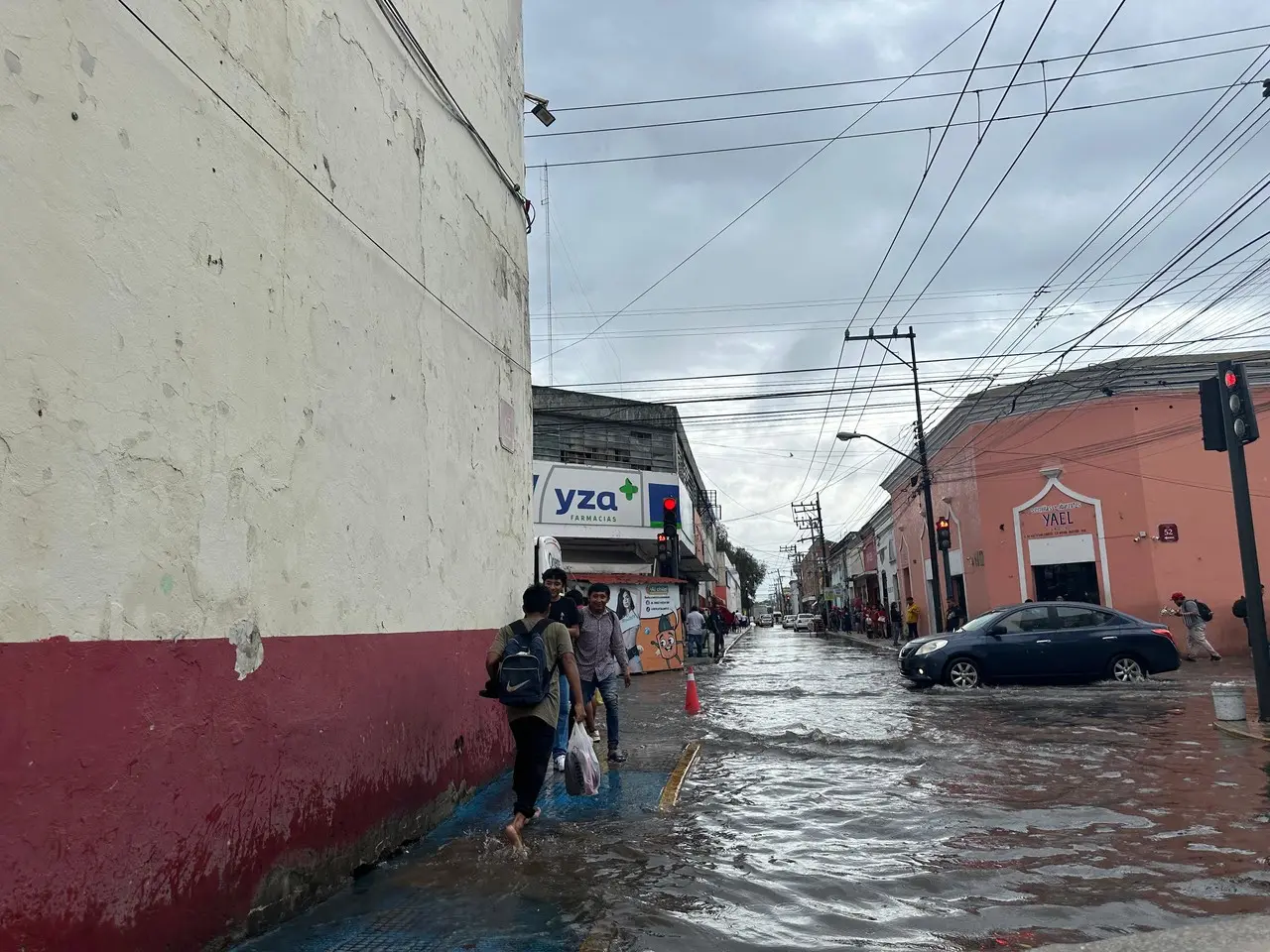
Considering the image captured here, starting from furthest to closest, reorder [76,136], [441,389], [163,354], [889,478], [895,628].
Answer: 1. [889,478]
2. [895,628]
3. [441,389]
4. [163,354]
5. [76,136]

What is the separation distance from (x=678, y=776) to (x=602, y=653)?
4.63 feet

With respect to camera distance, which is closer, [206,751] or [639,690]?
[206,751]

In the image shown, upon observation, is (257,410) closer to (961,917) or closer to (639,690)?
(961,917)

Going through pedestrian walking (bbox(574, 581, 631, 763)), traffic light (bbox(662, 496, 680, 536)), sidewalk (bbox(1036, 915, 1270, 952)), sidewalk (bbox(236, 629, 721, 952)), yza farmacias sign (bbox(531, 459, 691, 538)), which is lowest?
sidewalk (bbox(236, 629, 721, 952))

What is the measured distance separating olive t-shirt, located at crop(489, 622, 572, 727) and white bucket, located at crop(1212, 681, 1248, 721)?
792cm

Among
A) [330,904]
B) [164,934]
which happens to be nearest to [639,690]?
[330,904]

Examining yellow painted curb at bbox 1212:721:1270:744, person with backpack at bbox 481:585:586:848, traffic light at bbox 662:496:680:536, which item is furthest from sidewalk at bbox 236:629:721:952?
traffic light at bbox 662:496:680:536

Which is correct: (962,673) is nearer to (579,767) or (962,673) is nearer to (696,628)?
(579,767)

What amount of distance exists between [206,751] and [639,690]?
14.3 meters

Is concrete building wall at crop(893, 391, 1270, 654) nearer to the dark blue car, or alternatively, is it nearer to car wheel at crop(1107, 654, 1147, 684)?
the dark blue car

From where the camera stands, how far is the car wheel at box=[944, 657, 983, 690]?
1538 cm

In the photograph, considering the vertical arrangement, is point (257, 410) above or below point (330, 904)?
above

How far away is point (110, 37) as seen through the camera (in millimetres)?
3699

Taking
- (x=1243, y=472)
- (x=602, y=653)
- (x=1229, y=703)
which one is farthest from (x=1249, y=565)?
(x=602, y=653)
